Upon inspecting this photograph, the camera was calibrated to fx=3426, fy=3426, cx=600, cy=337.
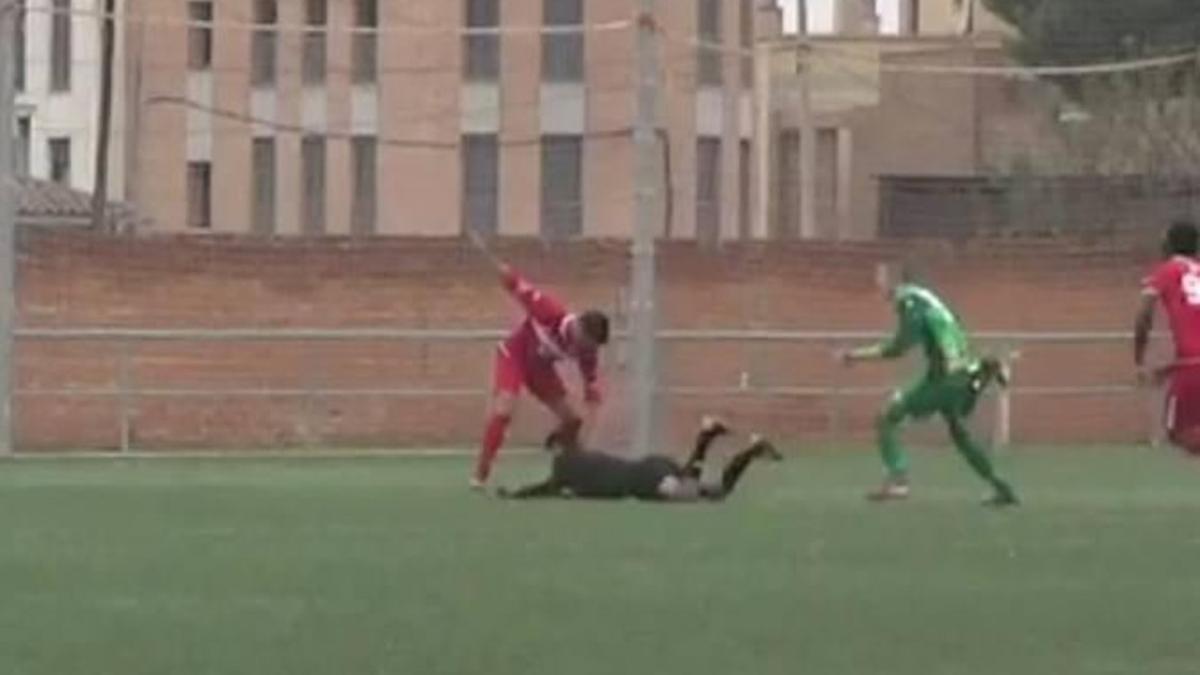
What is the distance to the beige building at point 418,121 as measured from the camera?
45.2 m

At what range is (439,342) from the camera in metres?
30.9

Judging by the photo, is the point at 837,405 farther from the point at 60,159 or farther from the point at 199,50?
the point at 60,159

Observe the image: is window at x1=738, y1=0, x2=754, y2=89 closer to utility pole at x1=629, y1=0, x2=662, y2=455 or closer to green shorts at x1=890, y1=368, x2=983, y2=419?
utility pole at x1=629, y1=0, x2=662, y2=455

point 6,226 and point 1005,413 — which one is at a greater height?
point 6,226

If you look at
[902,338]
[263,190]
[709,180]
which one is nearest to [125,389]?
[902,338]

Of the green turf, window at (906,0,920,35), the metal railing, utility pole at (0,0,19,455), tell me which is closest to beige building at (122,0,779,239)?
the metal railing

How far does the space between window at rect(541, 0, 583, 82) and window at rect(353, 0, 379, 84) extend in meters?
2.39

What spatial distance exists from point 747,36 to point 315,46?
608 cm

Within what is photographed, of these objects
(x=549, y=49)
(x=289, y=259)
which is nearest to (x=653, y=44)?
(x=289, y=259)

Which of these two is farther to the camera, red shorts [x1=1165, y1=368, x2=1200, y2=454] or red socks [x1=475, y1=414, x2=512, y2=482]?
red socks [x1=475, y1=414, x2=512, y2=482]

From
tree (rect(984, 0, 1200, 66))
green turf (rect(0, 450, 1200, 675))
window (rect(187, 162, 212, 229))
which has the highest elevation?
tree (rect(984, 0, 1200, 66))

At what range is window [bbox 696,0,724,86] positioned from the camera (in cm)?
4506

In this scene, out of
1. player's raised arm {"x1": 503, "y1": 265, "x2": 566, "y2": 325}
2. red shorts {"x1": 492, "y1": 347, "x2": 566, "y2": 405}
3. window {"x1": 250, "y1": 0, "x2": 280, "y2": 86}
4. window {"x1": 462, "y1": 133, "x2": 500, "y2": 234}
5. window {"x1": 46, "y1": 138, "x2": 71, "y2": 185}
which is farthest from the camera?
window {"x1": 46, "y1": 138, "x2": 71, "y2": 185}

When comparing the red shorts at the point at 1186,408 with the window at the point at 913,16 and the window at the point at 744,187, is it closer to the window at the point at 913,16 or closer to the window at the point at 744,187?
the window at the point at 744,187
